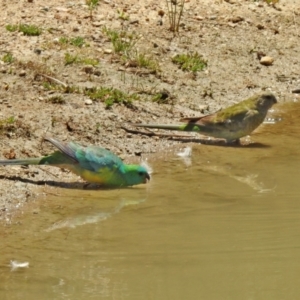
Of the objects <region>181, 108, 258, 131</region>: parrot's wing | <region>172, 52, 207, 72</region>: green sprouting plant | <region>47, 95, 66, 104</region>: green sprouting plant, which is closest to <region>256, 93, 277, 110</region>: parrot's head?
<region>181, 108, 258, 131</region>: parrot's wing

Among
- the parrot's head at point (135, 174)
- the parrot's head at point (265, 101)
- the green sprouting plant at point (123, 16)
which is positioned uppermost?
the green sprouting plant at point (123, 16)

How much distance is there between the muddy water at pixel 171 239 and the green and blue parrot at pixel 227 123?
0.75 metres

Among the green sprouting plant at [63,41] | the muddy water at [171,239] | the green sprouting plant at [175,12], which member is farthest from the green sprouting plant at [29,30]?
the muddy water at [171,239]

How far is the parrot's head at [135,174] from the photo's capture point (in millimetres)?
7676

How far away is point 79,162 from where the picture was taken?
24.8 ft

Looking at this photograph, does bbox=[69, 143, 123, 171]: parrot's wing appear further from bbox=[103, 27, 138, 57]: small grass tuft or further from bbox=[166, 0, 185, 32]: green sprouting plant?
bbox=[166, 0, 185, 32]: green sprouting plant

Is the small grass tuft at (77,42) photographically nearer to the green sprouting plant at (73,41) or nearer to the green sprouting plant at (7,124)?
the green sprouting plant at (73,41)

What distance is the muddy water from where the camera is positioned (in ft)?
18.2

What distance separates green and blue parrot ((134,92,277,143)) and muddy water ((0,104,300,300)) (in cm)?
75

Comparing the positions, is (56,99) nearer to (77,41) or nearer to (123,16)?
(77,41)

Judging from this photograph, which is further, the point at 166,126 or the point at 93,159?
the point at 166,126

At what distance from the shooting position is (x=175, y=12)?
11.7 m

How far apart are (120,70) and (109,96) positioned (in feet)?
2.86

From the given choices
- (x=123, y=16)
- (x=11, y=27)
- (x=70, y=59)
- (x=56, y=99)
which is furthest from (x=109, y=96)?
(x=123, y=16)
